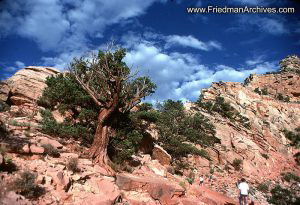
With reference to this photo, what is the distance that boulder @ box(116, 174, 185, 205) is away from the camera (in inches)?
380

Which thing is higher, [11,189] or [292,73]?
[292,73]

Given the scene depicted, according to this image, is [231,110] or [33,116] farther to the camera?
[231,110]

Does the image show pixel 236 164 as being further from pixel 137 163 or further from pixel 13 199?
pixel 13 199

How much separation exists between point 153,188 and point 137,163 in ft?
11.1

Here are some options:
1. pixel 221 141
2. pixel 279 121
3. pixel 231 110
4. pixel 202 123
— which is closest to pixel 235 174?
pixel 221 141

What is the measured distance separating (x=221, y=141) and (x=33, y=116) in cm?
2274

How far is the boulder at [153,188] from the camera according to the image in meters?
9.66

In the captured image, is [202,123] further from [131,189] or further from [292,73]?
[292,73]

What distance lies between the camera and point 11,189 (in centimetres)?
594

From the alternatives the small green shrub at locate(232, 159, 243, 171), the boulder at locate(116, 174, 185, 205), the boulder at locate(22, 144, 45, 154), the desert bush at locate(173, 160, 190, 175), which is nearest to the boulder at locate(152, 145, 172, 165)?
the desert bush at locate(173, 160, 190, 175)

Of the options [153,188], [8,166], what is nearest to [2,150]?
[8,166]

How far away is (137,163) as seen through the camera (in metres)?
13.4

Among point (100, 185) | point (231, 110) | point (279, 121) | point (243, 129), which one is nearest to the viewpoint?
point (100, 185)

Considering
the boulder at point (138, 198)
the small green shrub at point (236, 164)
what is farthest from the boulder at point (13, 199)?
the small green shrub at point (236, 164)
